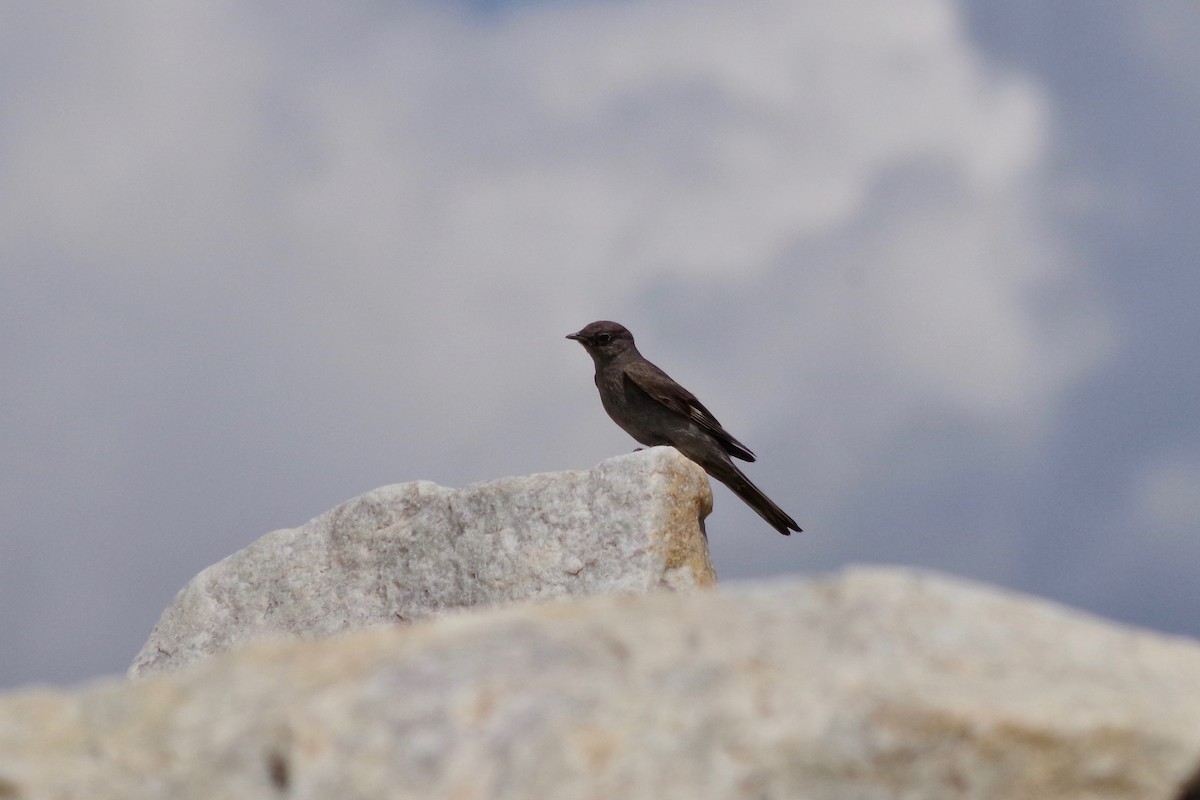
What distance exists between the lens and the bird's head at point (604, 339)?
42.3 feet

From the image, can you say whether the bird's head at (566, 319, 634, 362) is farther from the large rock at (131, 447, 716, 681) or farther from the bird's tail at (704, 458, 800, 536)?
the large rock at (131, 447, 716, 681)

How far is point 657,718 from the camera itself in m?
2.75

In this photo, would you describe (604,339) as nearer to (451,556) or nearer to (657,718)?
(451,556)

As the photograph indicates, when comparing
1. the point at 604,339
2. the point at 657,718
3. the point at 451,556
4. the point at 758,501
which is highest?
the point at 604,339

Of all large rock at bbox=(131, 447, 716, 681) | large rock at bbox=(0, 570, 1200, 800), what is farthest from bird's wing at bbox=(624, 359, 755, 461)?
large rock at bbox=(0, 570, 1200, 800)

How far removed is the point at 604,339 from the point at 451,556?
5.41m

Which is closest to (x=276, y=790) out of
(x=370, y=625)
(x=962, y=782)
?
(x=962, y=782)

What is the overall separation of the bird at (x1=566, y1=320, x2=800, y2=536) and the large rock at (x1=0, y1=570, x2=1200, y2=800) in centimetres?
933

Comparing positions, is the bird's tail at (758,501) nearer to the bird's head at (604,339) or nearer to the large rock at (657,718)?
the bird's head at (604,339)

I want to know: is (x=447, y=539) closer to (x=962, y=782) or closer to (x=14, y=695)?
(x=14, y=695)


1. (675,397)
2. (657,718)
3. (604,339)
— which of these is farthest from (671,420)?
(657,718)

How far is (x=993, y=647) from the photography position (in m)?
3.03

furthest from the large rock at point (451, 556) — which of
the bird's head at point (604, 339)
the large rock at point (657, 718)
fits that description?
the bird's head at point (604, 339)

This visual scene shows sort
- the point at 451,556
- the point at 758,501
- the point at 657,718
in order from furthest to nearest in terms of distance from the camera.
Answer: the point at 758,501, the point at 451,556, the point at 657,718
